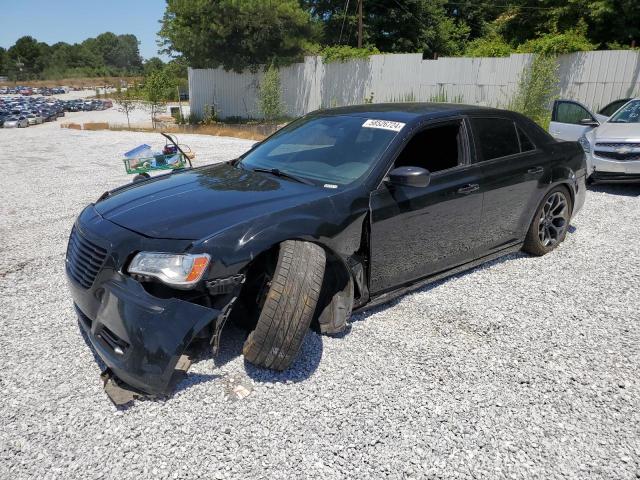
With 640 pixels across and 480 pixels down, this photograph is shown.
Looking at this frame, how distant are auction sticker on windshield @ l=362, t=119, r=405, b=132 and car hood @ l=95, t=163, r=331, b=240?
81 centimetres

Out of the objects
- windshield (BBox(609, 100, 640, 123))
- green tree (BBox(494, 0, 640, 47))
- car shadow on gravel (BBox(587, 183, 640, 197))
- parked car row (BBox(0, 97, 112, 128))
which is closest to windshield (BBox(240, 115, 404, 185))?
car shadow on gravel (BBox(587, 183, 640, 197))

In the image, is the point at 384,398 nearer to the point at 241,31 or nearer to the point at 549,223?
the point at 549,223

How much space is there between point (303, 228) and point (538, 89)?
14001mm

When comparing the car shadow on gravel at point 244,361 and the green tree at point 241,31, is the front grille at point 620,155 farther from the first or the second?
the green tree at point 241,31

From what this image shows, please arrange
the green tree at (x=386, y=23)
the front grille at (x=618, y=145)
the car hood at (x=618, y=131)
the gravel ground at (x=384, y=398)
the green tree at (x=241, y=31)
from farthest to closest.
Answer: the green tree at (x=386, y=23) < the green tree at (x=241, y=31) < the car hood at (x=618, y=131) < the front grille at (x=618, y=145) < the gravel ground at (x=384, y=398)

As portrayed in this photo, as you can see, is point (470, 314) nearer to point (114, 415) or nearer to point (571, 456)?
point (571, 456)

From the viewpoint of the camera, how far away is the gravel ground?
7.25ft

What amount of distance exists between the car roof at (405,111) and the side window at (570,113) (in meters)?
5.95

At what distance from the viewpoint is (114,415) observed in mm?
2504

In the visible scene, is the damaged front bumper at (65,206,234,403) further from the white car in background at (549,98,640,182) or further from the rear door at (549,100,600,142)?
the rear door at (549,100,600,142)

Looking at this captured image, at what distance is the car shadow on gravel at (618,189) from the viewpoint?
25.4 feet

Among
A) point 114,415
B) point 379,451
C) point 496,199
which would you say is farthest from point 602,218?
point 114,415

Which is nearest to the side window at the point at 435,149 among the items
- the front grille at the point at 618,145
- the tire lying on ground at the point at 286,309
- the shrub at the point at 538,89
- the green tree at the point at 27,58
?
the tire lying on ground at the point at 286,309

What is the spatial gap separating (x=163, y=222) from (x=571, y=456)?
8.02ft
